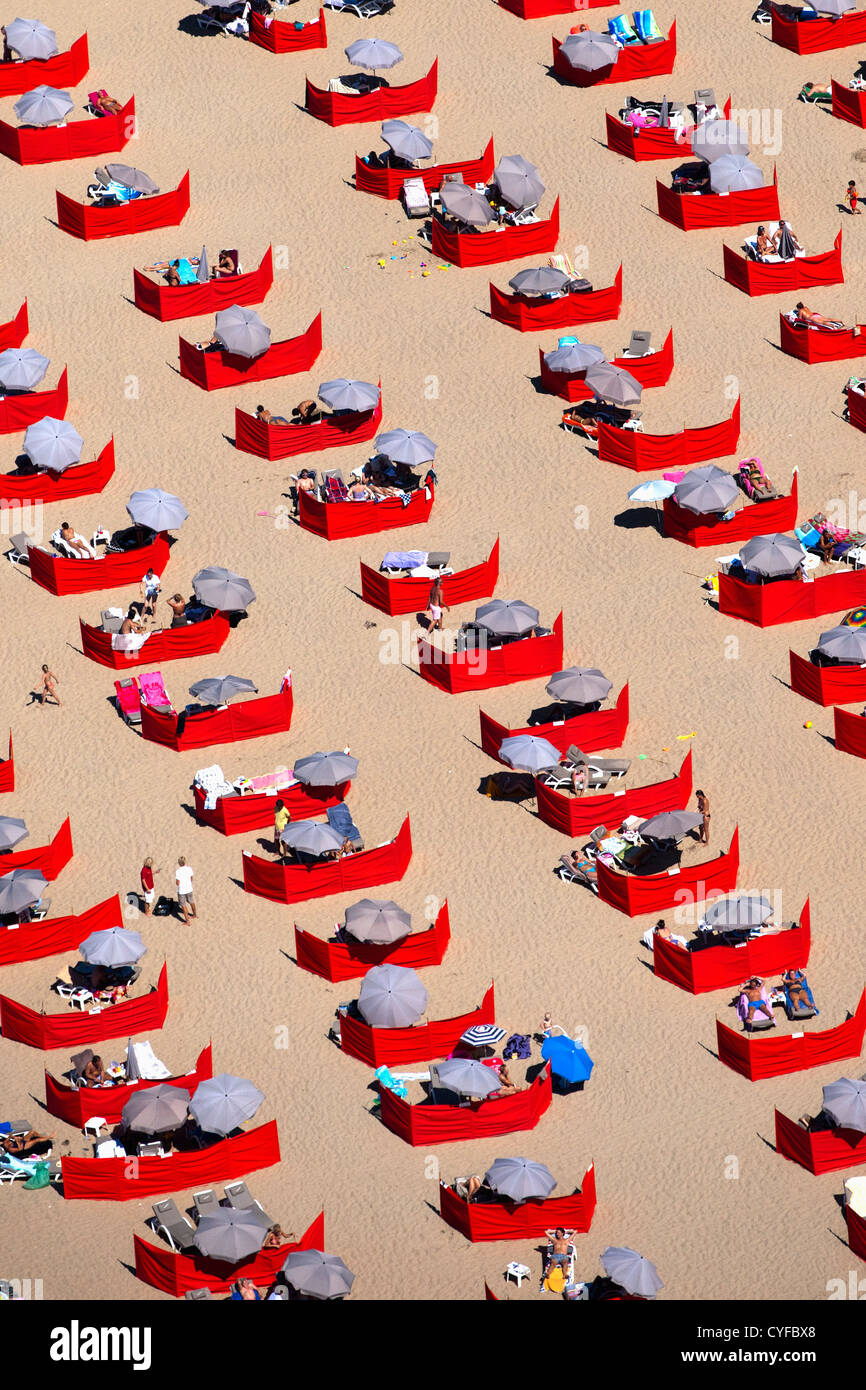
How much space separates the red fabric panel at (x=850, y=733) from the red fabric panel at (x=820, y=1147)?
9.19 m

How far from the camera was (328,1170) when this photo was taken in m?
44.1

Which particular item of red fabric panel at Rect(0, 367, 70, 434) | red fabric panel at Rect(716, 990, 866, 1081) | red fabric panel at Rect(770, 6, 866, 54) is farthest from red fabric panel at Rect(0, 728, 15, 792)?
red fabric panel at Rect(770, 6, 866, 54)

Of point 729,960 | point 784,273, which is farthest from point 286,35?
point 729,960

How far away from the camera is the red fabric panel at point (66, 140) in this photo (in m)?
63.5

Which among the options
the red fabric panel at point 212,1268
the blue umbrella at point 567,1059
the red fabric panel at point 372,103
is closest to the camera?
the red fabric panel at point 212,1268

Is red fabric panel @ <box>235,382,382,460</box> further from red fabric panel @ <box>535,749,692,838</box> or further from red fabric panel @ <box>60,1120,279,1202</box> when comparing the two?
red fabric panel @ <box>60,1120,279,1202</box>

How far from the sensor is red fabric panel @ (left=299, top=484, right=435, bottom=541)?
55.2m

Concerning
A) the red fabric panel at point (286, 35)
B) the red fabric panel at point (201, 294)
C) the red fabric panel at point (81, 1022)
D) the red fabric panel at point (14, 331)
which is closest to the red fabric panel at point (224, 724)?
the red fabric panel at point (81, 1022)

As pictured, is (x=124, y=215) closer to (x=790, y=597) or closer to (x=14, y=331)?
(x=14, y=331)

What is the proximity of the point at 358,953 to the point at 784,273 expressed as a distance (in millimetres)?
21289

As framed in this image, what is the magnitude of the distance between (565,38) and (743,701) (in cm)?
2213

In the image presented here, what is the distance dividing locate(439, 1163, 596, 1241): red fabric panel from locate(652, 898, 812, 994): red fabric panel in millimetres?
4788

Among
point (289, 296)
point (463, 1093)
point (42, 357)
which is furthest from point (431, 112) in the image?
point (463, 1093)

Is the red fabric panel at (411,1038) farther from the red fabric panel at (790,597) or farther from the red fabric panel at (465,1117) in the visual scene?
the red fabric panel at (790,597)
